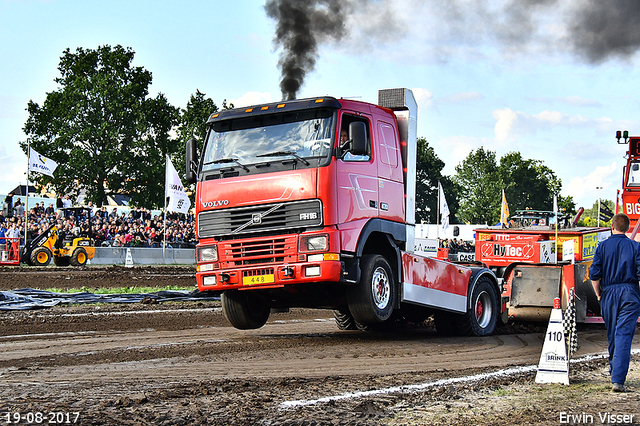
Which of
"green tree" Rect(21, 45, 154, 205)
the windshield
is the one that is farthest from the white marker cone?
"green tree" Rect(21, 45, 154, 205)

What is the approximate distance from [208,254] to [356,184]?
2.30 m

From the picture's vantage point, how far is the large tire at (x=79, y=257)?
97.5 ft

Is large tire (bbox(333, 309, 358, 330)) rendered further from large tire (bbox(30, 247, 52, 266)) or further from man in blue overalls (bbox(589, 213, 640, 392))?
large tire (bbox(30, 247, 52, 266))

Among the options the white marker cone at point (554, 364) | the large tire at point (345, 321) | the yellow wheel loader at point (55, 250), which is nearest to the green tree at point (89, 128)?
the yellow wheel loader at point (55, 250)

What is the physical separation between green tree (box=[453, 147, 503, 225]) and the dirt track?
80.8 m

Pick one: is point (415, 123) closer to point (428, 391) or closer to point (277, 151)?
point (277, 151)

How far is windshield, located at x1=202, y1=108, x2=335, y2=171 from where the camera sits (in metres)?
9.39

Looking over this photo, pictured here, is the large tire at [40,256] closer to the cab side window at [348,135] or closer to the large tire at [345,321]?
the large tire at [345,321]

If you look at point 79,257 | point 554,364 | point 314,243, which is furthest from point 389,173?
point 79,257

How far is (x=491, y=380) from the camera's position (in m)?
7.12

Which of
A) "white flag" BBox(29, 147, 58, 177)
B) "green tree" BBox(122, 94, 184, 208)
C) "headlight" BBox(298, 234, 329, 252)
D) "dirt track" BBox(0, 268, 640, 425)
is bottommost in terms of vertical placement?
"dirt track" BBox(0, 268, 640, 425)

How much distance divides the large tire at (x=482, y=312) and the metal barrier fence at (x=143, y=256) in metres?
21.5

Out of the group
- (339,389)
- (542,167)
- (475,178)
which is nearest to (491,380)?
(339,389)

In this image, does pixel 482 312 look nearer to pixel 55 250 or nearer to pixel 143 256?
pixel 55 250
